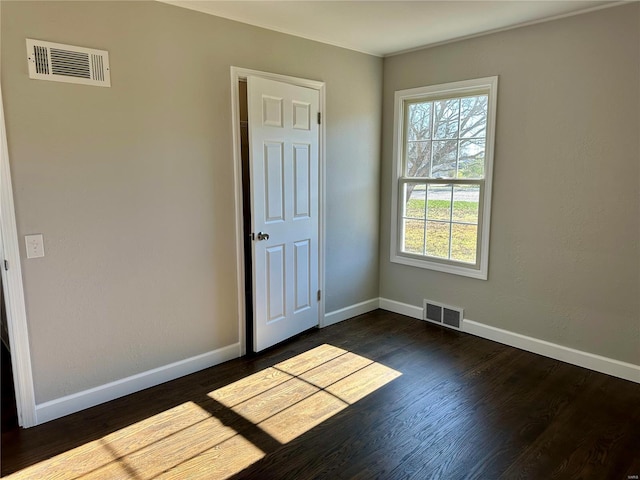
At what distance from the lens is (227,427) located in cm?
238

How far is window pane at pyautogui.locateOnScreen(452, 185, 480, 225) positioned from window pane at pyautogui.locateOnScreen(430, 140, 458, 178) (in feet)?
0.54

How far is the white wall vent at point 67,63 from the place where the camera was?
7.25 ft

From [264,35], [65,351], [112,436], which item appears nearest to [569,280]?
[264,35]

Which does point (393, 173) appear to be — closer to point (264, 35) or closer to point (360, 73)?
point (360, 73)

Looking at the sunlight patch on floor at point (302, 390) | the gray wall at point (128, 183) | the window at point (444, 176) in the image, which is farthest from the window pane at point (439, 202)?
the gray wall at point (128, 183)

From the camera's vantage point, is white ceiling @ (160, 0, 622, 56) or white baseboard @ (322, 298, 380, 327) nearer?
white ceiling @ (160, 0, 622, 56)

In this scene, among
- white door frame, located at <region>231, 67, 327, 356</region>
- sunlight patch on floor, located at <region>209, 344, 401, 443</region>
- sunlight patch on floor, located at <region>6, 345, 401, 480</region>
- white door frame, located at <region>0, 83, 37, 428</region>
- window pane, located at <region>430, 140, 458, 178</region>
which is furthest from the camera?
window pane, located at <region>430, 140, 458, 178</region>

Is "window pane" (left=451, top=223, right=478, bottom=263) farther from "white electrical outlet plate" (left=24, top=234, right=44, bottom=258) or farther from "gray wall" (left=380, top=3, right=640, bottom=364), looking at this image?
"white electrical outlet plate" (left=24, top=234, right=44, bottom=258)

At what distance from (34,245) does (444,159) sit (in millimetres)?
3142

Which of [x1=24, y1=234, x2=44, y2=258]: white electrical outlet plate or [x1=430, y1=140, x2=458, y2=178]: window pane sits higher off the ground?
[x1=430, y1=140, x2=458, y2=178]: window pane

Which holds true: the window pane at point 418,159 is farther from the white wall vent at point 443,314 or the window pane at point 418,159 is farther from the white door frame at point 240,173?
the white wall vent at point 443,314

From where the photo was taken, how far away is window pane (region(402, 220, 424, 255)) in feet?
13.2

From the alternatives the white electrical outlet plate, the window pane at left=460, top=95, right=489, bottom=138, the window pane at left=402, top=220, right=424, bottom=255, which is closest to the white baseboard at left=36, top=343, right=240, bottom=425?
the white electrical outlet plate

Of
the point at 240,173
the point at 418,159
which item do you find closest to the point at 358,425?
the point at 240,173
